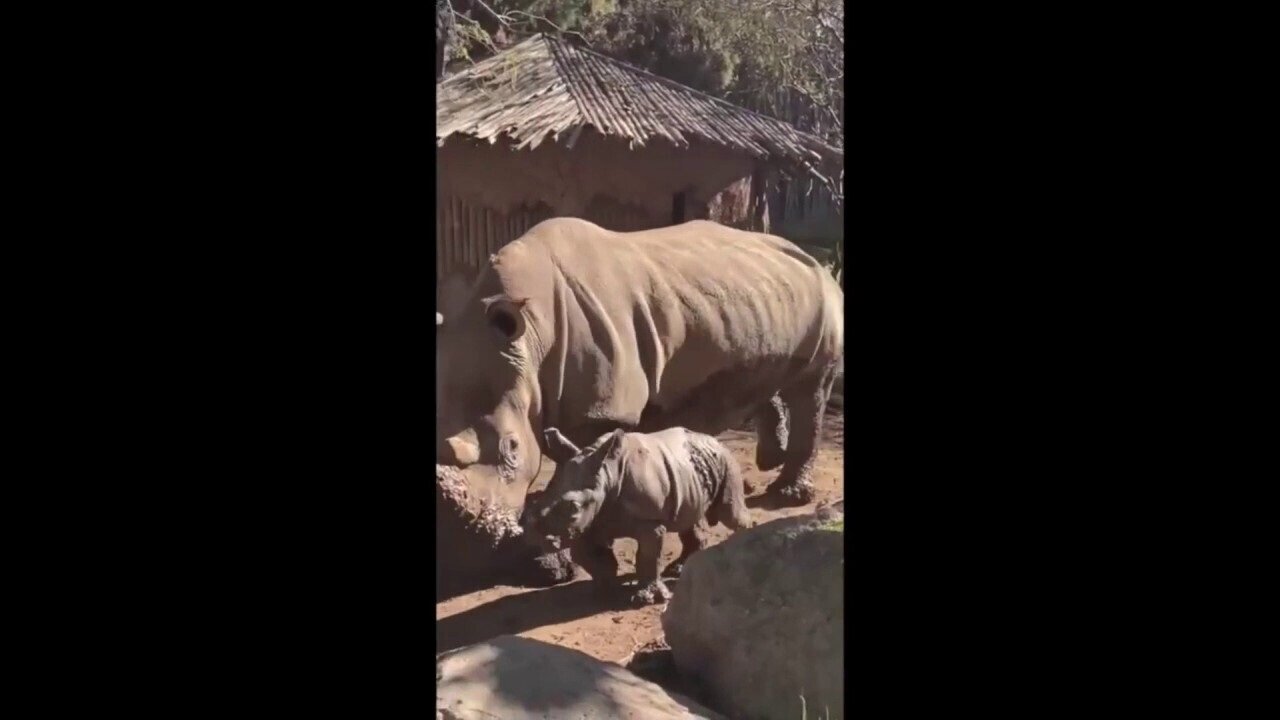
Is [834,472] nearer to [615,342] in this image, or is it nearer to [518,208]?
[615,342]

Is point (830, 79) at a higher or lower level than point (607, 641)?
higher

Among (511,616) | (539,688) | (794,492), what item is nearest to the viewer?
(539,688)

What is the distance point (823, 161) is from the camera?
12.0ft

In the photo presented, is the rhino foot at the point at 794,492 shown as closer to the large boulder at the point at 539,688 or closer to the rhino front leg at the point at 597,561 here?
the rhino front leg at the point at 597,561

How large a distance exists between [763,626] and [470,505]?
3.18 ft

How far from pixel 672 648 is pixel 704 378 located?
0.84 m

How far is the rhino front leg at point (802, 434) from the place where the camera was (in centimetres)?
379

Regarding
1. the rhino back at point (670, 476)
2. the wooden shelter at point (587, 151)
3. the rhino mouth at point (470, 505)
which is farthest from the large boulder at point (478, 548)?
the wooden shelter at point (587, 151)

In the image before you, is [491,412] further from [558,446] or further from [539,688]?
[539,688]

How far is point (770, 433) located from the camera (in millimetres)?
3791

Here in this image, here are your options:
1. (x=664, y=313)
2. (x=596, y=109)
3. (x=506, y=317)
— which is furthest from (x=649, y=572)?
(x=596, y=109)

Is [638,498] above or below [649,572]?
above

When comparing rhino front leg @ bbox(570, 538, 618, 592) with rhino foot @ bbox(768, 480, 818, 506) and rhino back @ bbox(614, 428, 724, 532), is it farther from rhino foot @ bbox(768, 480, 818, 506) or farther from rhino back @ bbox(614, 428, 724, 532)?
rhino foot @ bbox(768, 480, 818, 506)

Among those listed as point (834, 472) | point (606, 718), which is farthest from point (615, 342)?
point (606, 718)
